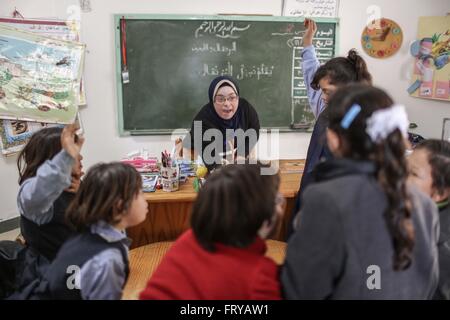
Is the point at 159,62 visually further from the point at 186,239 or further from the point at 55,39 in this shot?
the point at 186,239

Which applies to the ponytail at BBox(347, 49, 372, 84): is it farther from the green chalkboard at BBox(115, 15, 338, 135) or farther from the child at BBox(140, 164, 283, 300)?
the green chalkboard at BBox(115, 15, 338, 135)

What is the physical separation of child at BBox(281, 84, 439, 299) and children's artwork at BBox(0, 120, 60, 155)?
280 centimetres

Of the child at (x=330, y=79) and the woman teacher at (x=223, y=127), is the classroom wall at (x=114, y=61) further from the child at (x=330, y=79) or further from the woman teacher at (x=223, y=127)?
the child at (x=330, y=79)

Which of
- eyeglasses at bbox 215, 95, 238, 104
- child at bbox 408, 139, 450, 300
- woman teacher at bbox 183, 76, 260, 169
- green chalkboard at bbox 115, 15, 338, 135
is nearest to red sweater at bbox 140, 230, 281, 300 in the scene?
child at bbox 408, 139, 450, 300

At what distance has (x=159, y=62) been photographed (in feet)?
10.4

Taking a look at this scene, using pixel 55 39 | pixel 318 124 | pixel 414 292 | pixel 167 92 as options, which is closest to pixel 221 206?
pixel 414 292

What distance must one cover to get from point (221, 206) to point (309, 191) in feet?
0.72

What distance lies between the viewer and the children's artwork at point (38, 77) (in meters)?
2.97

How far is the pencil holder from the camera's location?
224 cm

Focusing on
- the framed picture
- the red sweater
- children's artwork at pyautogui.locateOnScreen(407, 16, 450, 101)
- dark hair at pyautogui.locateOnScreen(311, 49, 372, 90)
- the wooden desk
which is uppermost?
children's artwork at pyautogui.locateOnScreen(407, 16, 450, 101)

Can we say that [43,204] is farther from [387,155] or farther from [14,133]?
[14,133]

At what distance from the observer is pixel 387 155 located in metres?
0.92

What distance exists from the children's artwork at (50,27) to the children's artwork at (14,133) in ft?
2.36

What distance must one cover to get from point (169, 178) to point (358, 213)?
4.88 ft
